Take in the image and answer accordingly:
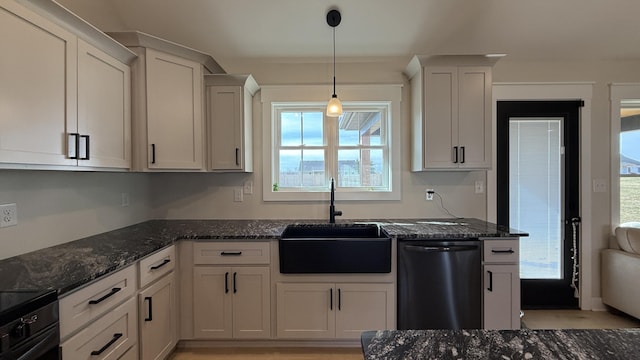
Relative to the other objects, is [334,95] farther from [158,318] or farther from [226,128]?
[158,318]

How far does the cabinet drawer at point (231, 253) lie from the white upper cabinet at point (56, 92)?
0.81 metres

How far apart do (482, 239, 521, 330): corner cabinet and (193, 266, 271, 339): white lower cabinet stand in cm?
160

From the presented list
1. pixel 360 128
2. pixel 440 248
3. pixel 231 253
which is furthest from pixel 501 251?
pixel 231 253

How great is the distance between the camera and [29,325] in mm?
996

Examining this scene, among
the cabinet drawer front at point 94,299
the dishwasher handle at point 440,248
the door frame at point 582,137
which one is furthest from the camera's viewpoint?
the door frame at point 582,137

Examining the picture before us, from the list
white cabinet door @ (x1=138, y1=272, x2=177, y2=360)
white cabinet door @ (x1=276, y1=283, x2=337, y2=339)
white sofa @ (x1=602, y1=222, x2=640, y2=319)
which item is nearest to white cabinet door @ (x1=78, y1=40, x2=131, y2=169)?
white cabinet door @ (x1=138, y1=272, x2=177, y2=360)

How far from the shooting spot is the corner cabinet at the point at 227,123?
2.49m

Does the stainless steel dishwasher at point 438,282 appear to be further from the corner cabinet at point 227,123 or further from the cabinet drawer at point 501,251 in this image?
the corner cabinet at point 227,123

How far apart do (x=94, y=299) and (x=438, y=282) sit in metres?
2.04

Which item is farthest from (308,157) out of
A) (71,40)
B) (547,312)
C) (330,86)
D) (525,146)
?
(547,312)

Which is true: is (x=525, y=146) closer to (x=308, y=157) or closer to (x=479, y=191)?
(x=479, y=191)

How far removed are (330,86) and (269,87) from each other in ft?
1.93

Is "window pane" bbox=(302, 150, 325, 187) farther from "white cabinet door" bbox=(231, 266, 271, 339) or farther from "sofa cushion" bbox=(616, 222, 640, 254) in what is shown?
"sofa cushion" bbox=(616, 222, 640, 254)

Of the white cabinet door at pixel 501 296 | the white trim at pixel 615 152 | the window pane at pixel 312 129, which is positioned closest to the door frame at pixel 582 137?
the white trim at pixel 615 152
